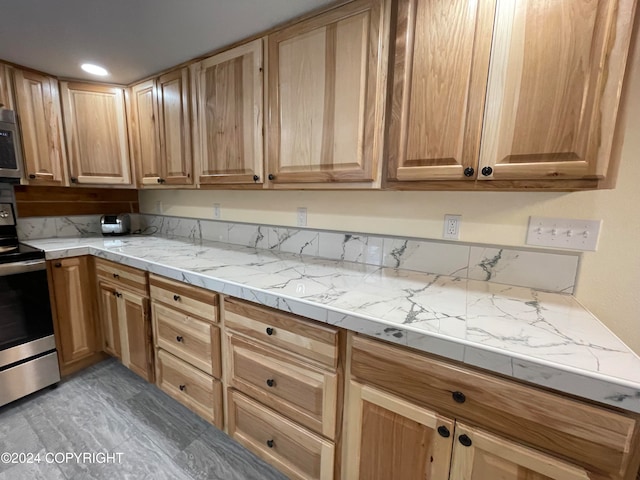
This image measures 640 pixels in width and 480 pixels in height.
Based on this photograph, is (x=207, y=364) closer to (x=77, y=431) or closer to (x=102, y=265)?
(x=77, y=431)

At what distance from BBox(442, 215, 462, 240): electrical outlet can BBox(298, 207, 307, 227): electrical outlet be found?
0.78m

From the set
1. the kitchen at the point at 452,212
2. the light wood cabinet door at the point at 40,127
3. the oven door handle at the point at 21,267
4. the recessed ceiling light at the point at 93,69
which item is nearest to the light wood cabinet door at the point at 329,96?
the kitchen at the point at 452,212

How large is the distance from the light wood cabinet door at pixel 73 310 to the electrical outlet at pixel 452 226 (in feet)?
7.46

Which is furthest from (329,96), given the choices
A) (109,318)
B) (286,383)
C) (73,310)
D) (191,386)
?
(73,310)

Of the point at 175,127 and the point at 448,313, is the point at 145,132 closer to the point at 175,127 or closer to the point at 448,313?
the point at 175,127

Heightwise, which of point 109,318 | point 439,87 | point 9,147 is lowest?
point 109,318

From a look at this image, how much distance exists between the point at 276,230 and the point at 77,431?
5.08ft

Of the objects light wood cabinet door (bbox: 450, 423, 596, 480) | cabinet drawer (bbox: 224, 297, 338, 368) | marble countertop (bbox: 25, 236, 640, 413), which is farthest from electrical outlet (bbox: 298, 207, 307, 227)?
light wood cabinet door (bbox: 450, 423, 596, 480)

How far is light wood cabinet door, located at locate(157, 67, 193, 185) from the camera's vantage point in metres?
1.71

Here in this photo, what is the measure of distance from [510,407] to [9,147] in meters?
2.77

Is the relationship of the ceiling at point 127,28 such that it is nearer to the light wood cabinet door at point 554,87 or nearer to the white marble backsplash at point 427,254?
the light wood cabinet door at point 554,87

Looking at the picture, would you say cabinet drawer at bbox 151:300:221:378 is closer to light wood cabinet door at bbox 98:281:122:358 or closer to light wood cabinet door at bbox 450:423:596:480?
light wood cabinet door at bbox 98:281:122:358

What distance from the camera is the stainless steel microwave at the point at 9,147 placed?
1670 mm

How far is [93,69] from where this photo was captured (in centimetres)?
180
